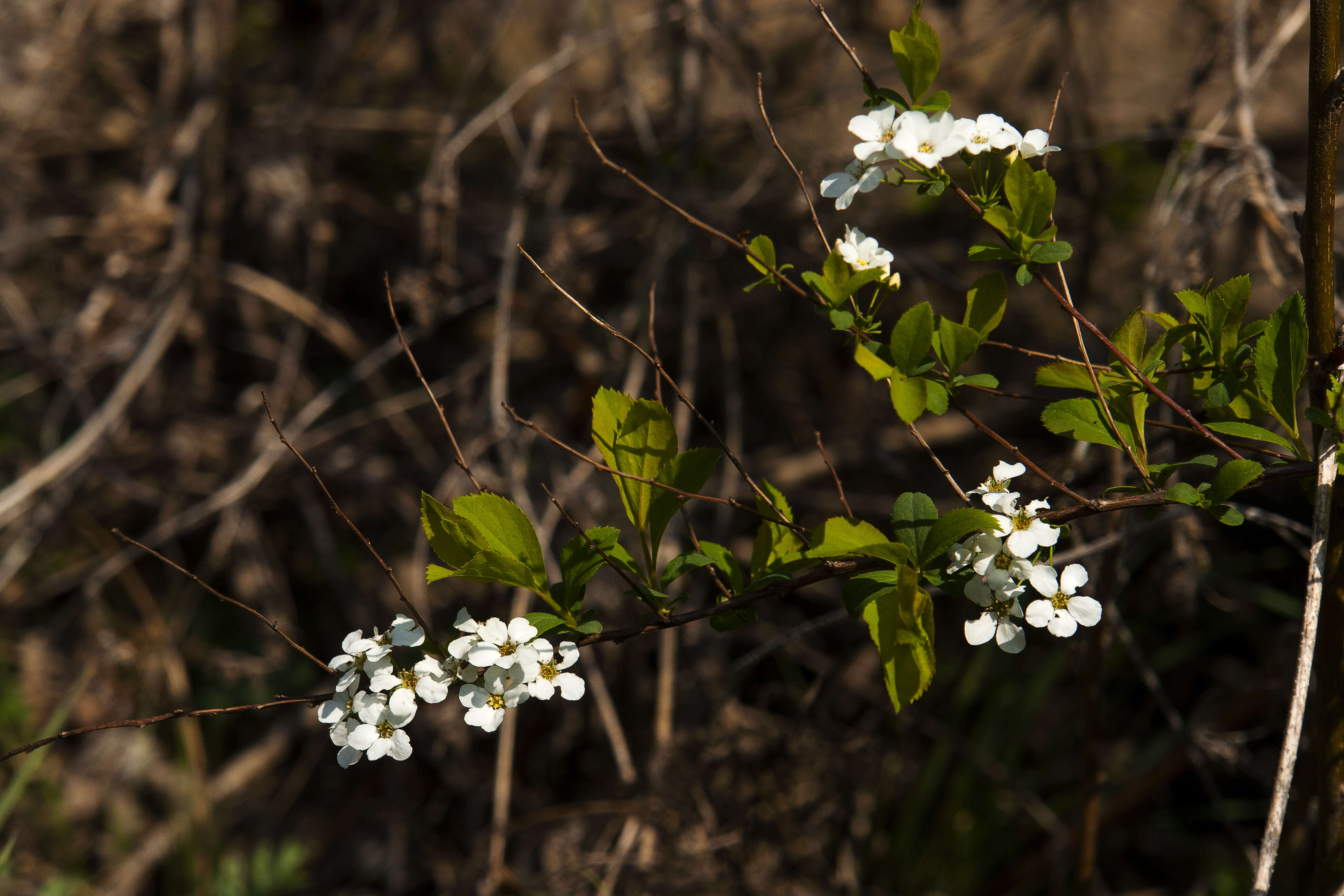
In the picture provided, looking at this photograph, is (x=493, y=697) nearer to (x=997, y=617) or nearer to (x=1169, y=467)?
(x=997, y=617)

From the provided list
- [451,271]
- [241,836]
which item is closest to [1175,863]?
[451,271]

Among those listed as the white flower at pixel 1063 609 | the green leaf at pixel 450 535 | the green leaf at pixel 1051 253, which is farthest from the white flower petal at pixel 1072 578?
the green leaf at pixel 450 535

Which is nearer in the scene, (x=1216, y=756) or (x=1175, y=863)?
(x=1216, y=756)

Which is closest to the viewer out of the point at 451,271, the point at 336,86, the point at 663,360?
the point at 451,271

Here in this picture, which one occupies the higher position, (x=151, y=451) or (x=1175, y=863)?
(x=151, y=451)

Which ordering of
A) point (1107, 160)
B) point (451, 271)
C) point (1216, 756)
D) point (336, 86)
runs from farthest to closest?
point (336, 86) < point (1107, 160) < point (451, 271) < point (1216, 756)

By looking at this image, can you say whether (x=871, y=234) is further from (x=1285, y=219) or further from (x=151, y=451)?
(x=151, y=451)

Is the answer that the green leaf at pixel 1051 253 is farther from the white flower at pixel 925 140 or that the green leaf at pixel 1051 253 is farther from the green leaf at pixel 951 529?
the green leaf at pixel 951 529

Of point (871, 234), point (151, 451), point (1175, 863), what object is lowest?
point (1175, 863)
